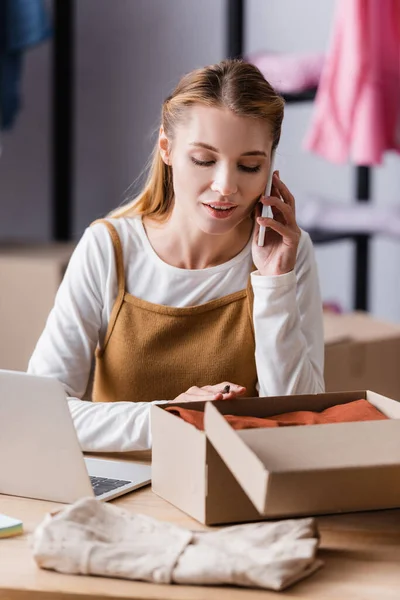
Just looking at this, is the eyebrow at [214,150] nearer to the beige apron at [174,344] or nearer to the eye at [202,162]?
the eye at [202,162]

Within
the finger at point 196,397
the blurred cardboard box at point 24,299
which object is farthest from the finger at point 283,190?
the blurred cardboard box at point 24,299

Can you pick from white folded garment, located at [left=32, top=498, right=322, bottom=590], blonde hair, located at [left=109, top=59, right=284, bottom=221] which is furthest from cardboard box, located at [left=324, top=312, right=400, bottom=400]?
white folded garment, located at [left=32, top=498, right=322, bottom=590]

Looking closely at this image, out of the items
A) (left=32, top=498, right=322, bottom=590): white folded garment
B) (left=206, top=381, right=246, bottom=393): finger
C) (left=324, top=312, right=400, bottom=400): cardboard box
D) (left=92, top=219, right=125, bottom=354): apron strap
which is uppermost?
(left=92, top=219, right=125, bottom=354): apron strap

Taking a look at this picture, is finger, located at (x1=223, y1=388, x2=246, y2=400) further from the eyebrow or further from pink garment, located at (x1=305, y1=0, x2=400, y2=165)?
pink garment, located at (x1=305, y1=0, x2=400, y2=165)

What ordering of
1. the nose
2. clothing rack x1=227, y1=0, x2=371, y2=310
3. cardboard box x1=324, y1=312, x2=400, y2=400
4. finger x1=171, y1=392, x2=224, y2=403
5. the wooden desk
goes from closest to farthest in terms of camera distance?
the wooden desk, finger x1=171, y1=392, x2=224, y2=403, the nose, cardboard box x1=324, y1=312, x2=400, y2=400, clothing rack x1=227, y1=0, x2=371, y2=310

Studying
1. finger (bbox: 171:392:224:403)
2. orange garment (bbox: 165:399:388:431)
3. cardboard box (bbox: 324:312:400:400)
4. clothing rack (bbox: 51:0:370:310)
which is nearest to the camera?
orange garment (bbox: 165:399:388:431)

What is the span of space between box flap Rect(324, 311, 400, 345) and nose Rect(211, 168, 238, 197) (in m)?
1.03

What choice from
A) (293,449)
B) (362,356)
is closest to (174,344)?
(293,449)

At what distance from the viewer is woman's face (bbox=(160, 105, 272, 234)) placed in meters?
1.46

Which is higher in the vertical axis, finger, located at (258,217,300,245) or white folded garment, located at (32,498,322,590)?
finger, located at (258,217,300,245)

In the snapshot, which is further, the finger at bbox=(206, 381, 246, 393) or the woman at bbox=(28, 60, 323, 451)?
the woman at bbox=(28, 60, 323, 451)

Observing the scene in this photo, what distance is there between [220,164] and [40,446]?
52 cm

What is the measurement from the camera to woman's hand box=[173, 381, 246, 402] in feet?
4.10

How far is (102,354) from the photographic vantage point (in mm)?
1661
